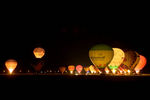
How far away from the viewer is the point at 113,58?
40812 mm

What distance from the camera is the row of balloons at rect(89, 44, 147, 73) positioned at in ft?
114

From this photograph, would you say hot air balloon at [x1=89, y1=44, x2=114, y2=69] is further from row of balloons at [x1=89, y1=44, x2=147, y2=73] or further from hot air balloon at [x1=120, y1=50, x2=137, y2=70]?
hot air balloon at [x1=120, y1=50, x2=137, y2=70]

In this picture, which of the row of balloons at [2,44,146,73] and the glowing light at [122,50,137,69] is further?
the glowing light at [122,50,137,69]

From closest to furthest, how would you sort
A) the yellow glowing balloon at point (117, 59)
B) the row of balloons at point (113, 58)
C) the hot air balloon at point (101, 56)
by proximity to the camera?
the hot air balloon at point (101, 56), the row of balloons at point (113, 58), the yellow glowing balloon at point (117, 59)

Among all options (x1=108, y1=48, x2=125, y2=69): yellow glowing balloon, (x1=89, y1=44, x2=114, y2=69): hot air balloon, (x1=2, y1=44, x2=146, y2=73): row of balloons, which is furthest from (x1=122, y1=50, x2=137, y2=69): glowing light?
(x1=89, y1=44, x2=114, y2=69): hot air balloon

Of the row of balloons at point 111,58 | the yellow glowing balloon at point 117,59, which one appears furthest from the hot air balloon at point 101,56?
the yellow glowing balloon at point 117,59

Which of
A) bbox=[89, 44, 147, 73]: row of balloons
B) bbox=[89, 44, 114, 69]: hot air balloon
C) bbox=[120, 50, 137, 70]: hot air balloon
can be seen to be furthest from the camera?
bbox=[120, 50, 137, 70]: hot air balloon

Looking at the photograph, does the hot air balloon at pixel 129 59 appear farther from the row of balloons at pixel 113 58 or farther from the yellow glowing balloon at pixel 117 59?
A: the yellow glowing balloon at pixel 117 59

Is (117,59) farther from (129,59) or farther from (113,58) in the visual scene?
(129,59)

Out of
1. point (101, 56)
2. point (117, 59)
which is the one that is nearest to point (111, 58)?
point (101, 56)

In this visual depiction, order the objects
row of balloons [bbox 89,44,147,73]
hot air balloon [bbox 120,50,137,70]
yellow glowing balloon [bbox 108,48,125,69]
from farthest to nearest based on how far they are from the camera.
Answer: yellow glowing balloon [bbox 108,48,125,69]
hot air balloon [bbox 120,50,137,70]
row of balloons [bbox 89,44,147,73]

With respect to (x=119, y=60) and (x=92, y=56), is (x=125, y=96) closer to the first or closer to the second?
(x=92, y=56)

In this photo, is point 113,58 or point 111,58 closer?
point 111,58

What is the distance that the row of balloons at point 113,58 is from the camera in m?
34.6
